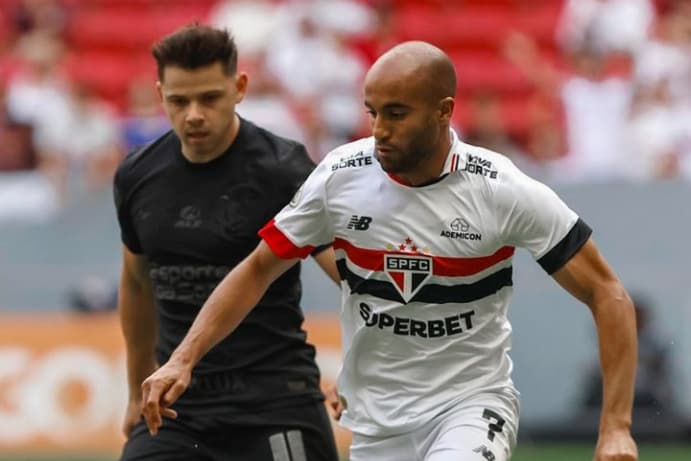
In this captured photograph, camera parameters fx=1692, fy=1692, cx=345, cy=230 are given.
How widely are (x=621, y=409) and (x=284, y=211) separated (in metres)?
1.38

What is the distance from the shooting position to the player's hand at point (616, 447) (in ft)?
17.5

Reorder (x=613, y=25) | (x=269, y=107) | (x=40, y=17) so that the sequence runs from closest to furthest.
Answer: (x=269, y=107) < (x=613, y=25) < (x=40, y=17)

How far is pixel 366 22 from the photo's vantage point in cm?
1512

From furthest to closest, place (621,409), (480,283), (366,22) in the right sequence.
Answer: (366,22) → (480,283) → (621,409)

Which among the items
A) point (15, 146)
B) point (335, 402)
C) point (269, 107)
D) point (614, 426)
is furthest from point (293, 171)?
point (15, 146)

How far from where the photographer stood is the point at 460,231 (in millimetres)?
5762

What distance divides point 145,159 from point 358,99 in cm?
756

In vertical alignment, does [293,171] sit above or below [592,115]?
below

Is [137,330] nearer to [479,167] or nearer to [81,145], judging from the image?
[479,167]

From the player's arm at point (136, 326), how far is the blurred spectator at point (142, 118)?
6362 mm

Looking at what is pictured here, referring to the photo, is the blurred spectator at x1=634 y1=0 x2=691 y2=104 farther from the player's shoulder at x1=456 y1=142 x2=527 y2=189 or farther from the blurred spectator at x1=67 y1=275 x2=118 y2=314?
the player's shoulder at x1=456 y1=142 x2=527 y2=189

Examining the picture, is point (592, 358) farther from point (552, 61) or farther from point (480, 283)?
point (480, 283)

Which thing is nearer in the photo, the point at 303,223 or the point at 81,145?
the point at 303,223

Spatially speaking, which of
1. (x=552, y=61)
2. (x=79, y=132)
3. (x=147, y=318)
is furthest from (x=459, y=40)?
(x=147, y=318)
